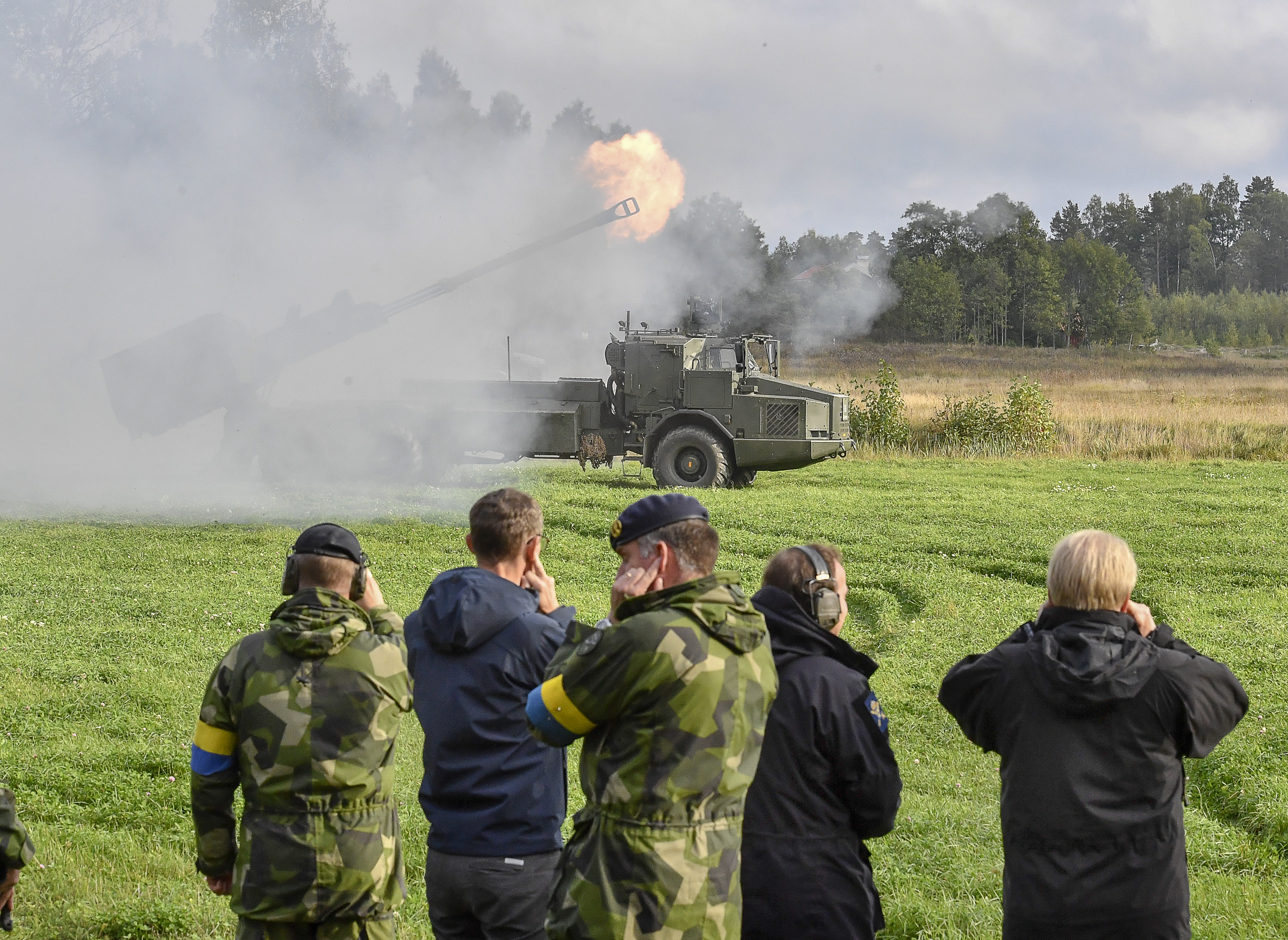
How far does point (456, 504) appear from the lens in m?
16.2

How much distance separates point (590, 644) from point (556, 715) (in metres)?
Result: 0.17

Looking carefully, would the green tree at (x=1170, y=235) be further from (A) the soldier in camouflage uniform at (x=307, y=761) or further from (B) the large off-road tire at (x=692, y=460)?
(A) the soldier in camouflage uniform at (x=307, y=761)

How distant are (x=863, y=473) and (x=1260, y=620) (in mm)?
10619

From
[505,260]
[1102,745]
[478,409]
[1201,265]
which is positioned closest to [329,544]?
[1102,745]

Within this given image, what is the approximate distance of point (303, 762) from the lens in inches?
118

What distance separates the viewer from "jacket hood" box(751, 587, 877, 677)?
299 centimetres

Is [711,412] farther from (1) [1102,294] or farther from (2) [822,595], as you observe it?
(1) [1102,294]

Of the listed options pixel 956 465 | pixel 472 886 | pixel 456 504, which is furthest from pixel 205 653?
pixel 956 465

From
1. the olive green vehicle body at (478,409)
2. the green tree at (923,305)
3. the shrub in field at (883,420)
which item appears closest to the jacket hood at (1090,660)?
the olive green vehicle body at (478,409)

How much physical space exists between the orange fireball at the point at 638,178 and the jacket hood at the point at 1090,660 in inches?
729

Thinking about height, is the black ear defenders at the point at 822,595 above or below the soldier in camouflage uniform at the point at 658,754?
above

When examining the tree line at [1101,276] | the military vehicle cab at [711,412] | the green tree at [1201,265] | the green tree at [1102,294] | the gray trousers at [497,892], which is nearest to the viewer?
the gray trousers at [497,892]

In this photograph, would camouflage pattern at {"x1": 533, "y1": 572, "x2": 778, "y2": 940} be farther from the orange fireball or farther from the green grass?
the orange fireball

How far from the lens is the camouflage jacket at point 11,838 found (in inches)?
109
